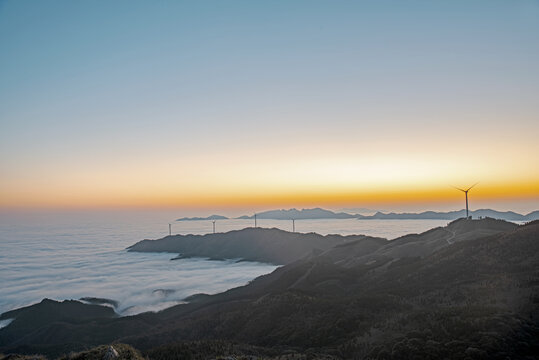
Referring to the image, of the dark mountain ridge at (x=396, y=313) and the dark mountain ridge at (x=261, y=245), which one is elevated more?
the dark mountain ridge at (x=396, y=313)

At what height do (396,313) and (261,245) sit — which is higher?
(396,313)

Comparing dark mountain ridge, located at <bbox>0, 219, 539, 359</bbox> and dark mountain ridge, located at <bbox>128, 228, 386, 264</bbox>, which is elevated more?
dark mountain ridge, located at <bbox>0, 219, 539, 359</bbox>

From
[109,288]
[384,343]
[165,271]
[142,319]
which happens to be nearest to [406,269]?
[384,343]

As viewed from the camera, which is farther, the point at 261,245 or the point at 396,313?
the point at 261,245

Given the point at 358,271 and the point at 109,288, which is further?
the point at 109,288

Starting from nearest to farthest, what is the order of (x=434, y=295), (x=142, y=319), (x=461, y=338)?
(x=461, y=338) → (x=434, y=295) → (x=142, y=319)

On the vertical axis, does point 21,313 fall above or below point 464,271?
below

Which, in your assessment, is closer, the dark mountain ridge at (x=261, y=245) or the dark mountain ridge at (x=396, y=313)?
the dark mountain ridge at (x=396, y=313)

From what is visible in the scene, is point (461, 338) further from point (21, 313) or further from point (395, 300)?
point (21, 313)

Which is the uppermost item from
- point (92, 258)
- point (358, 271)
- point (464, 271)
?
point (464, 271)

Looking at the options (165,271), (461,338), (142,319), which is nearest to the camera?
(461,338)

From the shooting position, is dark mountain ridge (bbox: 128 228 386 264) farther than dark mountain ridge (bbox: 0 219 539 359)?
Yes
